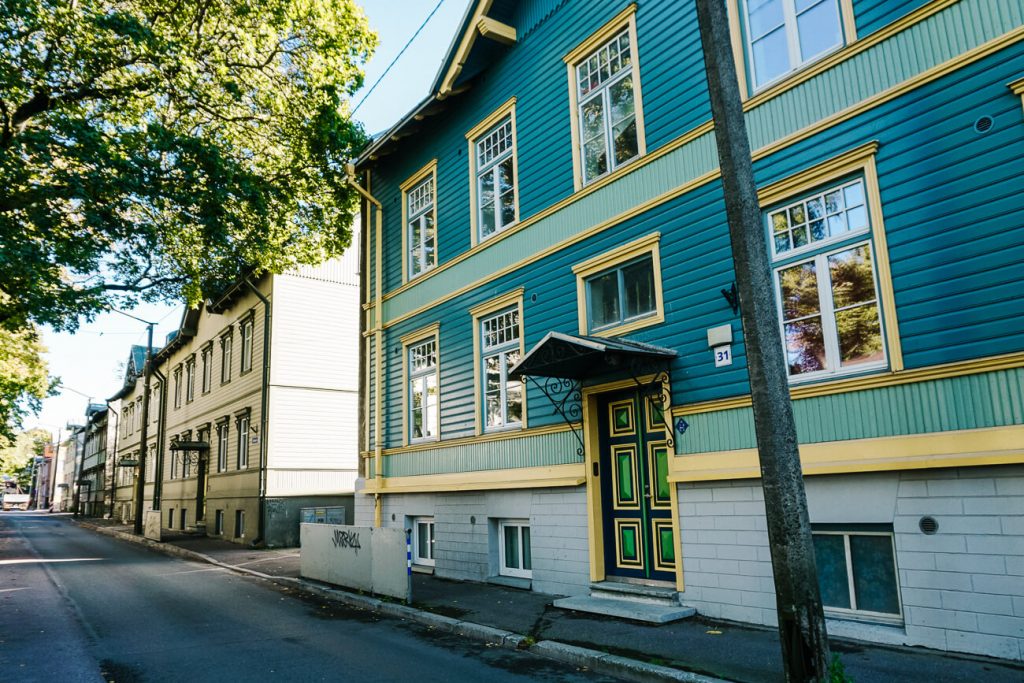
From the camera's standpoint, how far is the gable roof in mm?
12695

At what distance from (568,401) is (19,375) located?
27.7 m

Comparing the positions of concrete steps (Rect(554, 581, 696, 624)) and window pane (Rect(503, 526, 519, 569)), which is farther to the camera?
window pane (Rect(503, 526, 519, 569))

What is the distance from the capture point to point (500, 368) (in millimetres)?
12523

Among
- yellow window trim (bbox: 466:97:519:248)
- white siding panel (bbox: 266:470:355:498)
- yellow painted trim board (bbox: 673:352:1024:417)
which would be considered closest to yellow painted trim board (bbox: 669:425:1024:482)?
yellow painted trim board (bbox: 673:352:1024:417)

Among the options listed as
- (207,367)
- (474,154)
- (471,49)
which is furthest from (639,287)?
(207,367)

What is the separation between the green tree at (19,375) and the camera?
27.0m

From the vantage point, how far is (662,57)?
970 cm

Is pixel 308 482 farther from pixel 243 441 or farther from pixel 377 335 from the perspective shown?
pixel 377 335

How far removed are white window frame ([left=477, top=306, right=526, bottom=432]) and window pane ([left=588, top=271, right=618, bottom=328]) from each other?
1679mm

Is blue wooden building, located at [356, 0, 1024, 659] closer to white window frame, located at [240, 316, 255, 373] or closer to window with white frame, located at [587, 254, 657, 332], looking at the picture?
window with white frame, located at [587, 254, 657, 332]

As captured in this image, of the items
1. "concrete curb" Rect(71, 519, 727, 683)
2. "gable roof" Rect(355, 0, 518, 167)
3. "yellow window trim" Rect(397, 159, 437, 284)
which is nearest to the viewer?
"concrete curb" Rect(71, 519, 727, 683)

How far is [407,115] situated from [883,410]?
1151cm

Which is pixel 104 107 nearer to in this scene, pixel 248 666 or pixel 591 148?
pixel 591 148

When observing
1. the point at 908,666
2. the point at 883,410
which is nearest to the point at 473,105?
the point at 883,410
